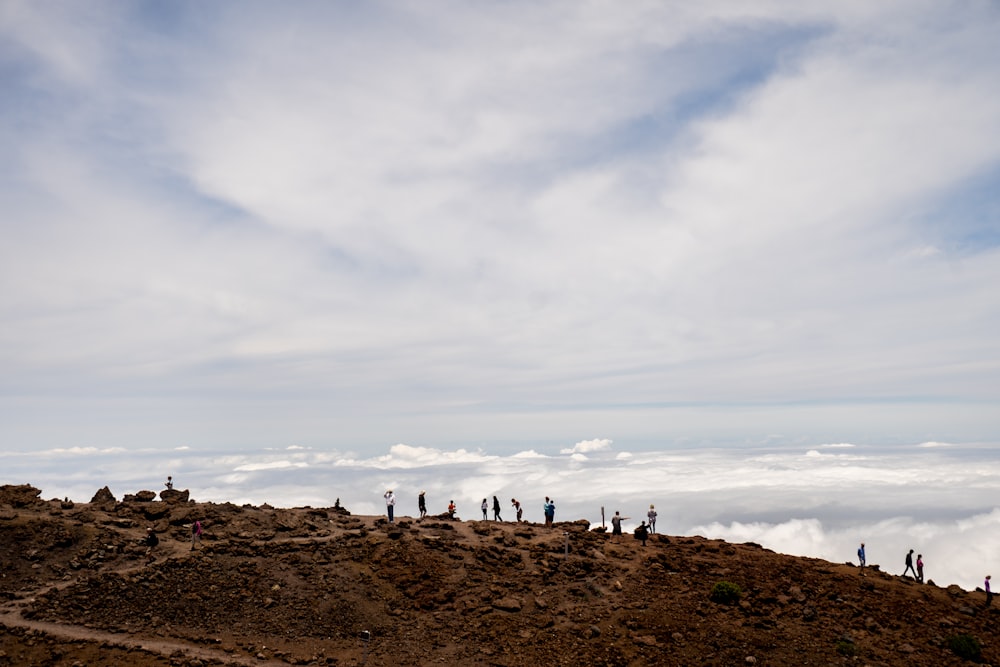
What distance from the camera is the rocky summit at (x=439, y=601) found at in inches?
1194

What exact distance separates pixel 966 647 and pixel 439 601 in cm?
2655

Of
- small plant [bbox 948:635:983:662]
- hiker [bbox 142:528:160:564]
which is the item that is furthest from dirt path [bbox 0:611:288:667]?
small plant [bbox 948:635:983:662]

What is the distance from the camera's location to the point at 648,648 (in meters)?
30.4

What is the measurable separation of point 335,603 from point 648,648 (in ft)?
54.3

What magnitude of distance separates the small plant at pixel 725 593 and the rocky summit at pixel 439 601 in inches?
3.1


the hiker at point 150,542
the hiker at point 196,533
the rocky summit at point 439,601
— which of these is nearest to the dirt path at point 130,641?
the rocky summit at point 439,601

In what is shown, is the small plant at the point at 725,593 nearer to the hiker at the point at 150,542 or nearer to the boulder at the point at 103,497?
the hiker at the point at 150,542

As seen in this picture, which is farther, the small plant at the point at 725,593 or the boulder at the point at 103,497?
the boulder at the point at 103,497

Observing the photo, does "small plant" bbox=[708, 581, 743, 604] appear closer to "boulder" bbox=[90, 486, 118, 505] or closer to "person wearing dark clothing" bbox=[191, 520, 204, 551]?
"person wearing dark clothing" bbox=[191, 520, 204, 551]

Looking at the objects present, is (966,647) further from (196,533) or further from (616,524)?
(196,533)

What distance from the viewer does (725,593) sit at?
34656 mm

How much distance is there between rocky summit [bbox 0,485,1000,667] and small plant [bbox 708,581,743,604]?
0.08 metres

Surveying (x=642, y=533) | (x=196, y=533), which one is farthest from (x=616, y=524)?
(x=196, y=533)

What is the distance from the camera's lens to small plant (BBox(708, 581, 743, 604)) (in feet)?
113
